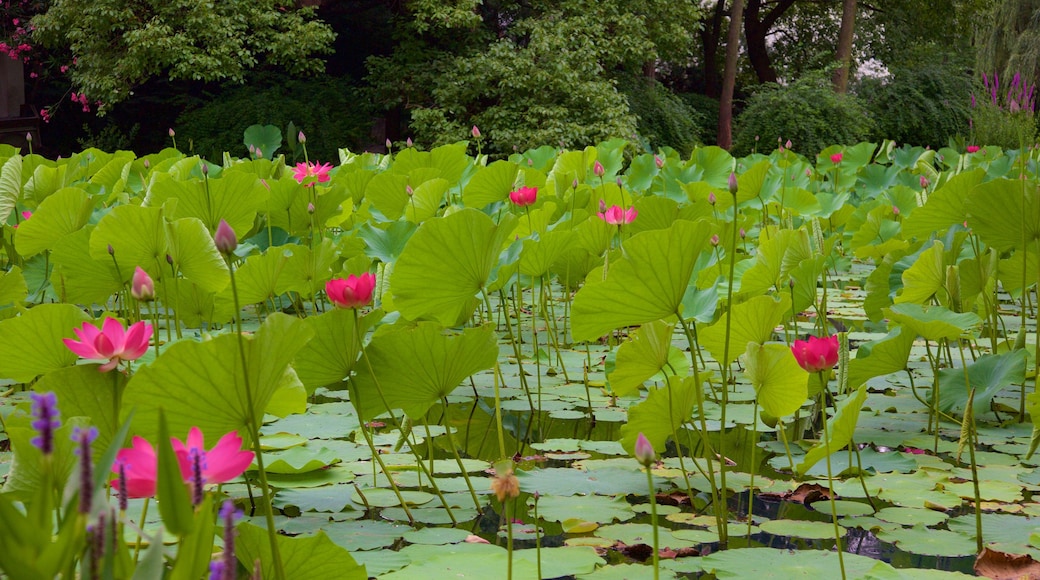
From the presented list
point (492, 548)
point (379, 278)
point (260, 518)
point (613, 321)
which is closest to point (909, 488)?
point (613, 321)

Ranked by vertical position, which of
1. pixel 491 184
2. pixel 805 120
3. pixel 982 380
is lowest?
pixel 982 380

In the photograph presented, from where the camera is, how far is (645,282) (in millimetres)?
1079

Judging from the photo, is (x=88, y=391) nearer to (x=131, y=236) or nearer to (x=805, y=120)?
(x=131, y=236)

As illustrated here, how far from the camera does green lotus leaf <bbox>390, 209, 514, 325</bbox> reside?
1.23m

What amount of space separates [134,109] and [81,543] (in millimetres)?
11016

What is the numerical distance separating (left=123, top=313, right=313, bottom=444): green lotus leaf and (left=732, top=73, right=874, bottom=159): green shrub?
1036cm

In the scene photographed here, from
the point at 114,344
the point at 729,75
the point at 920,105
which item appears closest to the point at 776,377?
the point at 114,344

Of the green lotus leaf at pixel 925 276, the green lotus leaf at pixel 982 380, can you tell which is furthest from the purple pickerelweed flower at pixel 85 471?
the green lotus leaf at pixel 925 276

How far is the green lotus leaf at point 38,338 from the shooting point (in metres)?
0.95

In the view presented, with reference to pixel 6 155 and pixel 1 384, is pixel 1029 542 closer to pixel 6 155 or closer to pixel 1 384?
pixel 1 384

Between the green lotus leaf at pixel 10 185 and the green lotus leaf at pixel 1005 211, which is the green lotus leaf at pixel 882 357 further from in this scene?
the green lotus leaf at pixel 10 185

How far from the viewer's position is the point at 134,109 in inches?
409

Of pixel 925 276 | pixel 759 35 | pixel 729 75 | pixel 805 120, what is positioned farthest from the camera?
pixel 759 35

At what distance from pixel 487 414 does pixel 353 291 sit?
809 millimetres
